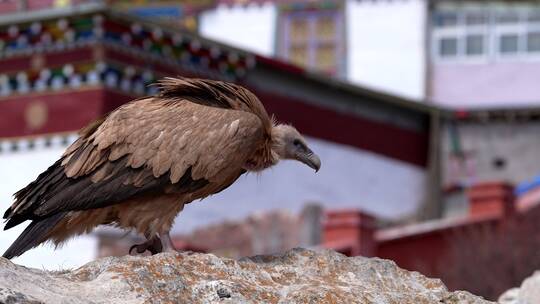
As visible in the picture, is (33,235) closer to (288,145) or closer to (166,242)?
(166,242)

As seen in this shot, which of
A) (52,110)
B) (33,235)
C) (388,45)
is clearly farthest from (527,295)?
(388,45)

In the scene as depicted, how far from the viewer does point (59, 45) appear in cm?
2394

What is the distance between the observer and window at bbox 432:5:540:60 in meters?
32.0

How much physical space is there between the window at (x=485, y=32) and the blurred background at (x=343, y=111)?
1.0 inches

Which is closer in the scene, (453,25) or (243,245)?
(243,245)

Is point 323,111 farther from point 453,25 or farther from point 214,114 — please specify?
point 214,114

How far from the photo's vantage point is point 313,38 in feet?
110

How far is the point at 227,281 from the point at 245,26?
2666cm

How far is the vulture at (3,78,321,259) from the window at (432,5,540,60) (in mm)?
23571

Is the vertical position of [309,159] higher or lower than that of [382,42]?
lower

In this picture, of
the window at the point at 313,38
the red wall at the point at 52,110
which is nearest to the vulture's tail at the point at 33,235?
the red wall at the point at 52,110

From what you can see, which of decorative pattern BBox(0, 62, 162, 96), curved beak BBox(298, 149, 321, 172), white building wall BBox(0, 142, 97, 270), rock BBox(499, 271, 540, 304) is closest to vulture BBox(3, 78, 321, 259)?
curved beak BBox(298, 149, 321, 172)

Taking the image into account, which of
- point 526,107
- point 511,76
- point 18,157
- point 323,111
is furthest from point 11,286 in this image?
point 511,76

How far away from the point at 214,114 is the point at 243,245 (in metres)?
15.3
